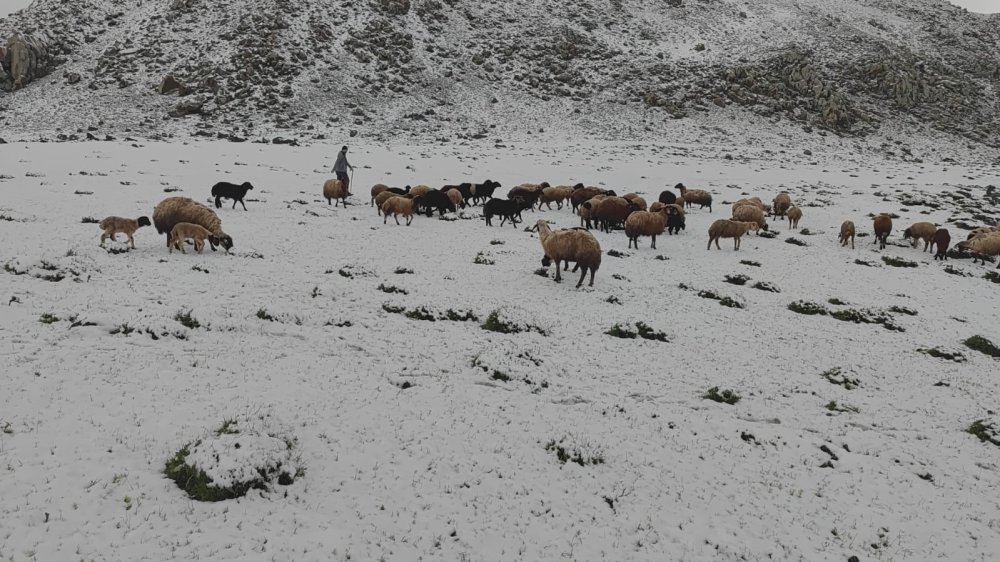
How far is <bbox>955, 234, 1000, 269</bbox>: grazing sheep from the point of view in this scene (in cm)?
2064

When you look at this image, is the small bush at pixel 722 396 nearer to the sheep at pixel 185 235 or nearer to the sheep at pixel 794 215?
the sheep at pixel 185 235

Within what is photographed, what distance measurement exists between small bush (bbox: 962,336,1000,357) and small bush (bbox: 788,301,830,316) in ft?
10.3

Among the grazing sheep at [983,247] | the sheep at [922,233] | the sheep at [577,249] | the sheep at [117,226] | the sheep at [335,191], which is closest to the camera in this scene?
the sheep at [117,226]

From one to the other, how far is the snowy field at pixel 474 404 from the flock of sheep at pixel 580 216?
1.03 metres

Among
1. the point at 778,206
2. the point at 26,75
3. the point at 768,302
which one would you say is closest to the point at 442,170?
the point at 778,206

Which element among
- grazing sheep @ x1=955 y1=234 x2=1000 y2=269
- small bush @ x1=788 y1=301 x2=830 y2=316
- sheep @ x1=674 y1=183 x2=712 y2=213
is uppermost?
sheep @ x1=674 y1=183 x2=712 y2=213

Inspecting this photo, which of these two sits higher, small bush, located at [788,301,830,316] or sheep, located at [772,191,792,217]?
sheep, located at [772,191,792,217]

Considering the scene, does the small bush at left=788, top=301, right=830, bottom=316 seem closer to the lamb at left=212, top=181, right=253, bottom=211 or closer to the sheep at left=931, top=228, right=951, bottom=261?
the sheep at left=931, top=228, right=951, bottom=261

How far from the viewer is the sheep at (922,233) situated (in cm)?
2184

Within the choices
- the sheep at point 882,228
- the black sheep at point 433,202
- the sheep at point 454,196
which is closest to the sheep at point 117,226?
the black sheep at point 433,202

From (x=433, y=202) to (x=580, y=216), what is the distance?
6786mm

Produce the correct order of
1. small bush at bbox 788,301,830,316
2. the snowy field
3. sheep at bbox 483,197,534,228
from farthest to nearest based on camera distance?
sheep at bbox 483,197,534,228
small bush at bbox 788,301,830,316
the snowy field

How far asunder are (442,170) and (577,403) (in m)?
30.0

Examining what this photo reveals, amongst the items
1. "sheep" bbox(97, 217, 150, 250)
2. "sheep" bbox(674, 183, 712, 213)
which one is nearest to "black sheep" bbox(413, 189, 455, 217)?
"sheep" bbox(97, 217, 150, 250)
